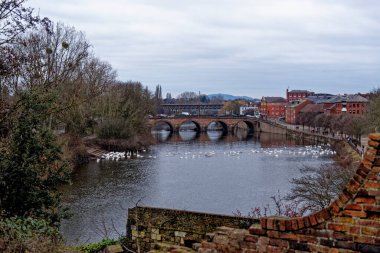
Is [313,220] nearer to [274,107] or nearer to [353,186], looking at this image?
[353,186]

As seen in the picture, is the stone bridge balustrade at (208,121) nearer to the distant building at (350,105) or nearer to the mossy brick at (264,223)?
the distant building at (350,105)

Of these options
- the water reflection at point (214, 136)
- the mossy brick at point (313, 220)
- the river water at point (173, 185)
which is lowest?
the river water at point (173, 185)

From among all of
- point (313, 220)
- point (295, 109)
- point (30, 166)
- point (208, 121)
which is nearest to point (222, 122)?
point (208, 121)

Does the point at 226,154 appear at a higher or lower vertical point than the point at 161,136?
lower

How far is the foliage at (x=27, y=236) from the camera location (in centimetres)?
909

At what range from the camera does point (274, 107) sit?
488ft

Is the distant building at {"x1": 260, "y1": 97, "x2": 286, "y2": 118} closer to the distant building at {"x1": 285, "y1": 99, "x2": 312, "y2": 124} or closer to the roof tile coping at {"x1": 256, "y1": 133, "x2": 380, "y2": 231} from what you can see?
the distant building at {"x1": 285, "y1": 99, "x2": 312, "y2": 124}

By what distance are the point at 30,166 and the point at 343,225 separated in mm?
9859

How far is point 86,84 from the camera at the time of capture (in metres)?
48.2

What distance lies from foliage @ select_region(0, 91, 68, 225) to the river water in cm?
243

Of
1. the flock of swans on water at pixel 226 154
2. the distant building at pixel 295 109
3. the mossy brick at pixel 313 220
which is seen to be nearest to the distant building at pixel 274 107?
the distant building at pixel 295 109

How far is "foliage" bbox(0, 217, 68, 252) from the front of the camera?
9086 millimetres

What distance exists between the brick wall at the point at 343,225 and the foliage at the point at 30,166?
890cm

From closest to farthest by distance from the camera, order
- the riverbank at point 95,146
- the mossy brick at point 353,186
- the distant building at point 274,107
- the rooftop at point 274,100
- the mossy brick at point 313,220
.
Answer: the mossy brick at point 353,186 < the mossy brick at point 313,220 < the riverbank at point 95,146 < the distant building at point 274,107 < the rooftop at point 274,100
